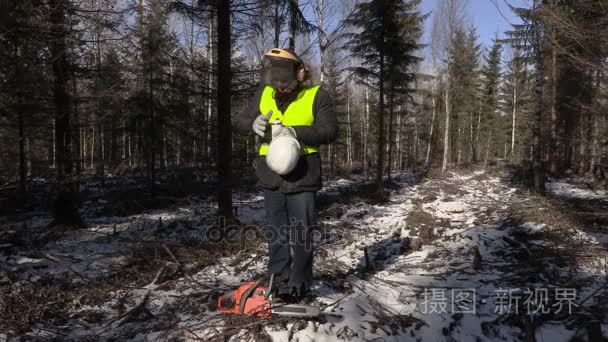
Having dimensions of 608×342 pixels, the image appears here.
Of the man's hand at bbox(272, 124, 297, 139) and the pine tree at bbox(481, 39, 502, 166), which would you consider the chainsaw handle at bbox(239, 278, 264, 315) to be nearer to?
the man's hand at bbox(272, 124, 297, 139)

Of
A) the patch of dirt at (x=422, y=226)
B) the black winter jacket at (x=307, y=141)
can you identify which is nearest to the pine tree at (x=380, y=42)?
the patch of dirt at (x=422, y=226)

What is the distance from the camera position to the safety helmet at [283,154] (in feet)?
9.05

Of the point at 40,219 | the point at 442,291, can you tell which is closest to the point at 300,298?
the point at 442,291

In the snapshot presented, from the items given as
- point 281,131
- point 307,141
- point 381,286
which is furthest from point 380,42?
point 281,131

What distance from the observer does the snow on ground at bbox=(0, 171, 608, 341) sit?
3.10 m

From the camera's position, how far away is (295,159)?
2.82 metres

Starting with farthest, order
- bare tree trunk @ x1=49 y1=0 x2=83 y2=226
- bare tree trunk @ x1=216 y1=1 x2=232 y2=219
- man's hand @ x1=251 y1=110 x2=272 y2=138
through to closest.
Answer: bare tree trunk @ x1=49 y1=0 x2=83 y2=226, bare tree trunk @ x1=216 y1=1 x2=232 y2=219, man's hand @ x1=251 y1=110 x2=272 y2=138

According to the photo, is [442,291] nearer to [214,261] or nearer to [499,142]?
[214,261]

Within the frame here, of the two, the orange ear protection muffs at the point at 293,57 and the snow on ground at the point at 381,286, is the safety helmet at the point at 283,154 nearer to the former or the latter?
the orange ear protection muffs at the point at 293,57

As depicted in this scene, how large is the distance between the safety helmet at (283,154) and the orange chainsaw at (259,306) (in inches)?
41.6

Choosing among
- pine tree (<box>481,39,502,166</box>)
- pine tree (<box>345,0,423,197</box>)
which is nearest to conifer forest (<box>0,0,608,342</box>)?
pine tree (<box>345,0,423,197</box>)

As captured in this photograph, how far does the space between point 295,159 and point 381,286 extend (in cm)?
216

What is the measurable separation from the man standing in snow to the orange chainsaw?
5.4 inches

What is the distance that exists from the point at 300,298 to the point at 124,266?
284 cm
